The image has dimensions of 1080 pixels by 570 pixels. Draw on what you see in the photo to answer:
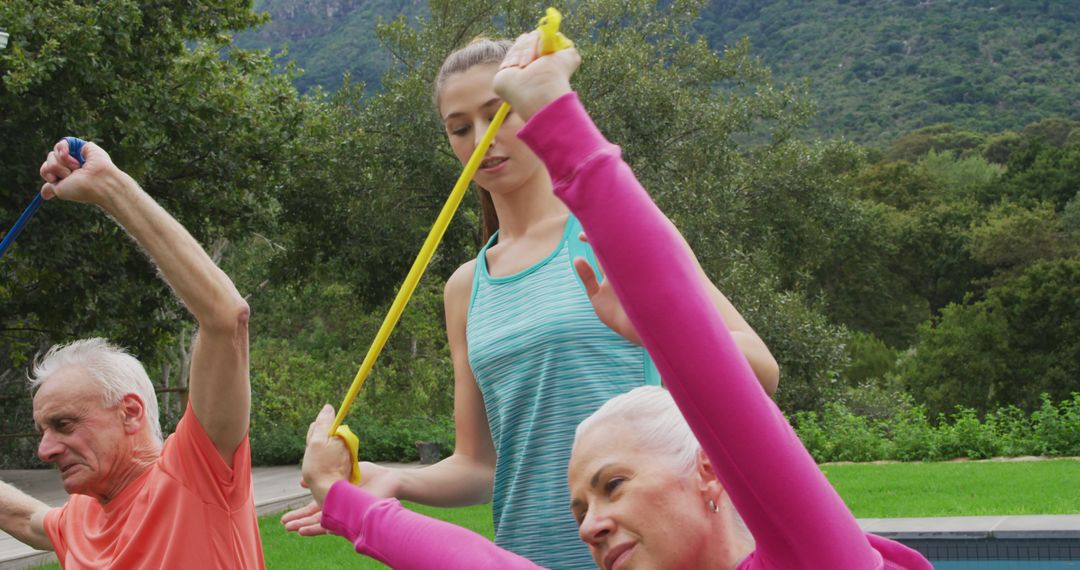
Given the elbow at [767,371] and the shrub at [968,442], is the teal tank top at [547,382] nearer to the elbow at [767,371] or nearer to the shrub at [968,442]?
the elbow at [767,371]

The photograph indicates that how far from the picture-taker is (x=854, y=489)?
11758 mm

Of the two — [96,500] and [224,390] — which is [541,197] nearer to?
[224,390]

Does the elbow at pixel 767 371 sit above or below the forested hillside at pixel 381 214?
above

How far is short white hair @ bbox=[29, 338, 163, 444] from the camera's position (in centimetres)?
264

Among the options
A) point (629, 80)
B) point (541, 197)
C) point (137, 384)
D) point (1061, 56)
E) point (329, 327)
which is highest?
point (541, 197)

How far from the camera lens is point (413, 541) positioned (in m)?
1.28

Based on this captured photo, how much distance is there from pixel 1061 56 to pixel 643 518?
68.8 m

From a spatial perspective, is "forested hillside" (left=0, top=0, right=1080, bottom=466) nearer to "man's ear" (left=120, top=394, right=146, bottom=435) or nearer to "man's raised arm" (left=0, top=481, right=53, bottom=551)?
"man's raised arm" (left=0, top=481, right=53, bottom=551)

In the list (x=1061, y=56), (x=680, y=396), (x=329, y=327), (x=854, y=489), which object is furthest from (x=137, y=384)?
(x=1061, y=56)

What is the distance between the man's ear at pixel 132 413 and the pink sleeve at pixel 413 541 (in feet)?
4.75

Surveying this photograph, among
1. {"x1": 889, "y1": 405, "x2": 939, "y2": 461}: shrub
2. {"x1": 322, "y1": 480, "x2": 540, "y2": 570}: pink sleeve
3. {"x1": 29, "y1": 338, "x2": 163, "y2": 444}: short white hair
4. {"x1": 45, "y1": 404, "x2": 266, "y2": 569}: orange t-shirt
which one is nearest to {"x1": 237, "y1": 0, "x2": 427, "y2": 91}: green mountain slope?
{"x1": 889, "y1": 405, "x2": 939, "y2": 461}: shrub

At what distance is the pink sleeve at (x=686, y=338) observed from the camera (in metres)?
0.86

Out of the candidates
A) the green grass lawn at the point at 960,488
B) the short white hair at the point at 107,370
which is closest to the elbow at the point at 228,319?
the short white hair at the point at 107,370

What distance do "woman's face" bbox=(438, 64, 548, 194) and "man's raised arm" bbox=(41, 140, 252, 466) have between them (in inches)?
21.2
